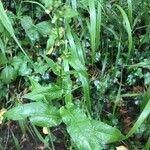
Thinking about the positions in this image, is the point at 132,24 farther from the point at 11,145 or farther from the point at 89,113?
the point at 11,145

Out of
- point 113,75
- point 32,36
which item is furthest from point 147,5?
point 32,36

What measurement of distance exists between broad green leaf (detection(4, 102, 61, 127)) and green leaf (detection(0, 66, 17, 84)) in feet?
1.33

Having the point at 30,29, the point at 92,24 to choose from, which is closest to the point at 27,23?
the point at 30,29

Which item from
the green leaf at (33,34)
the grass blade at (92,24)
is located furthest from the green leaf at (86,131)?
the green leaf at (33,34)

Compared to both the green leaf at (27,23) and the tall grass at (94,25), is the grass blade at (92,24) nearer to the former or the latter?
the tall grass at (94,25)

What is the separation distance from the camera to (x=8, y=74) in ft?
6.61

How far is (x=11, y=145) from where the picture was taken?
6.44 feet

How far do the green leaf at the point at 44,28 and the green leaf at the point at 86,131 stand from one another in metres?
0.59

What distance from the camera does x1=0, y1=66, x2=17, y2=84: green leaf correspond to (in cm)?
201

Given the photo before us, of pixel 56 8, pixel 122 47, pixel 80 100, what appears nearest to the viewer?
pixel 56 8

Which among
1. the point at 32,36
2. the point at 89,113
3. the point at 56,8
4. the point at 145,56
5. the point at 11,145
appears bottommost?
the point at 11,145

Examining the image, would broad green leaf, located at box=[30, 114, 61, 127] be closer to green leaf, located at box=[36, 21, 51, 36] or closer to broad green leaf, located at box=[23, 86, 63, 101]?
broad green leaf, located at box=[23, 86, 63, 101]

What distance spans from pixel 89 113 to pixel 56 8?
1.98 feet

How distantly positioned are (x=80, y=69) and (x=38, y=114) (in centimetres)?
28
